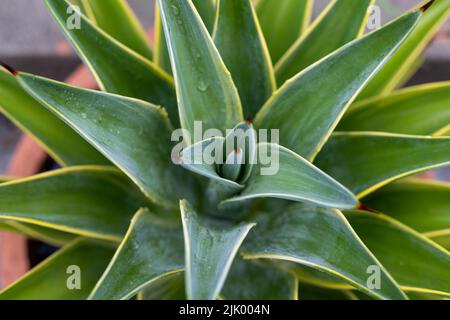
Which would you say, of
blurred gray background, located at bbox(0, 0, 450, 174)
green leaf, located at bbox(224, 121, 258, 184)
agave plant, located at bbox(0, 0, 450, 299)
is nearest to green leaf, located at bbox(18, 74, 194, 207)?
agave plant, located at bbox(0, 0, 450, 299)

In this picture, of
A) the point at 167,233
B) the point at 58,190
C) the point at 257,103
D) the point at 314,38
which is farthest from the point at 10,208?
the point at 314,38

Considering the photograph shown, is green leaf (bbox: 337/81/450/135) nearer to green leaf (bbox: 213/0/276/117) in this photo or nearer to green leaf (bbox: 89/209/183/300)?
green leaf (bbox: 213/0/276/117)

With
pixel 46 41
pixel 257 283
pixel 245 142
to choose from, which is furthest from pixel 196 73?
pixel 46 41

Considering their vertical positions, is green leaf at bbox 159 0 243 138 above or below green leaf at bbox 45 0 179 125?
below

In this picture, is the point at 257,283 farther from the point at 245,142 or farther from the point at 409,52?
the point at 409,52

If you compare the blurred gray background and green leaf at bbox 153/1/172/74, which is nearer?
green leaf at bbox 153/1/172/74
